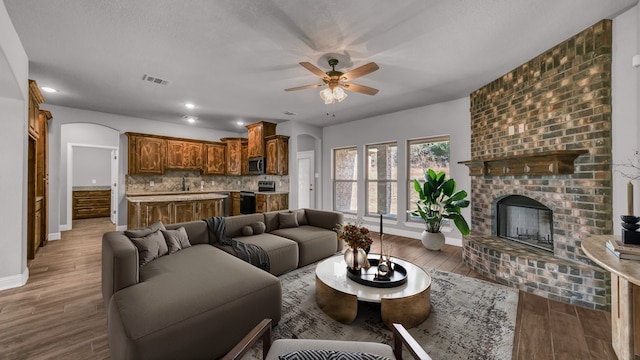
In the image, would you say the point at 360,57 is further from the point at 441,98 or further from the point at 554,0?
the point at 441,98

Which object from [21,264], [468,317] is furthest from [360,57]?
[21,264]

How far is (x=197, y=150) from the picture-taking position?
686 cm

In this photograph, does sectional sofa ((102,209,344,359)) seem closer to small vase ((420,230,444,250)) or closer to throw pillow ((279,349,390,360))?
throw pillow ((279,349,390,360))

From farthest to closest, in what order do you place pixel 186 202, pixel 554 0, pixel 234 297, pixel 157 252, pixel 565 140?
pixel 186 202, pixel 565 140, pixel 157 252, pixel 554 0, pixel 234 297

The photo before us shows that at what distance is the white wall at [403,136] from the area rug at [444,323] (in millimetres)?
2271

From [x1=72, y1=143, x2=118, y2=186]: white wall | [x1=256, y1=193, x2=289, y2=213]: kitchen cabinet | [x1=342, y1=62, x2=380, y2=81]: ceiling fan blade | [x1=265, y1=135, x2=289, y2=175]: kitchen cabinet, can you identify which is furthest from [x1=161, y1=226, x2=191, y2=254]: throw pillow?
[x1=72, y1=143, x2=118, y2=186]: white wall

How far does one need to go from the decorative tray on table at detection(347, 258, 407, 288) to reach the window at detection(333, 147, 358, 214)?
12.5ft

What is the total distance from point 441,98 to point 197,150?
598 centimetres

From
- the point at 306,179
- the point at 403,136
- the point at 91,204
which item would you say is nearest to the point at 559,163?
the point at 403,136

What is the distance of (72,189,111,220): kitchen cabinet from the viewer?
24.3 feet

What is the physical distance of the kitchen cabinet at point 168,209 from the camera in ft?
16.6

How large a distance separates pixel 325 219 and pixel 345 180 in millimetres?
2567

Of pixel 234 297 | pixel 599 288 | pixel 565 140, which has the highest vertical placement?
pixel 565 140

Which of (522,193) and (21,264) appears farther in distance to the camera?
(522,193)
